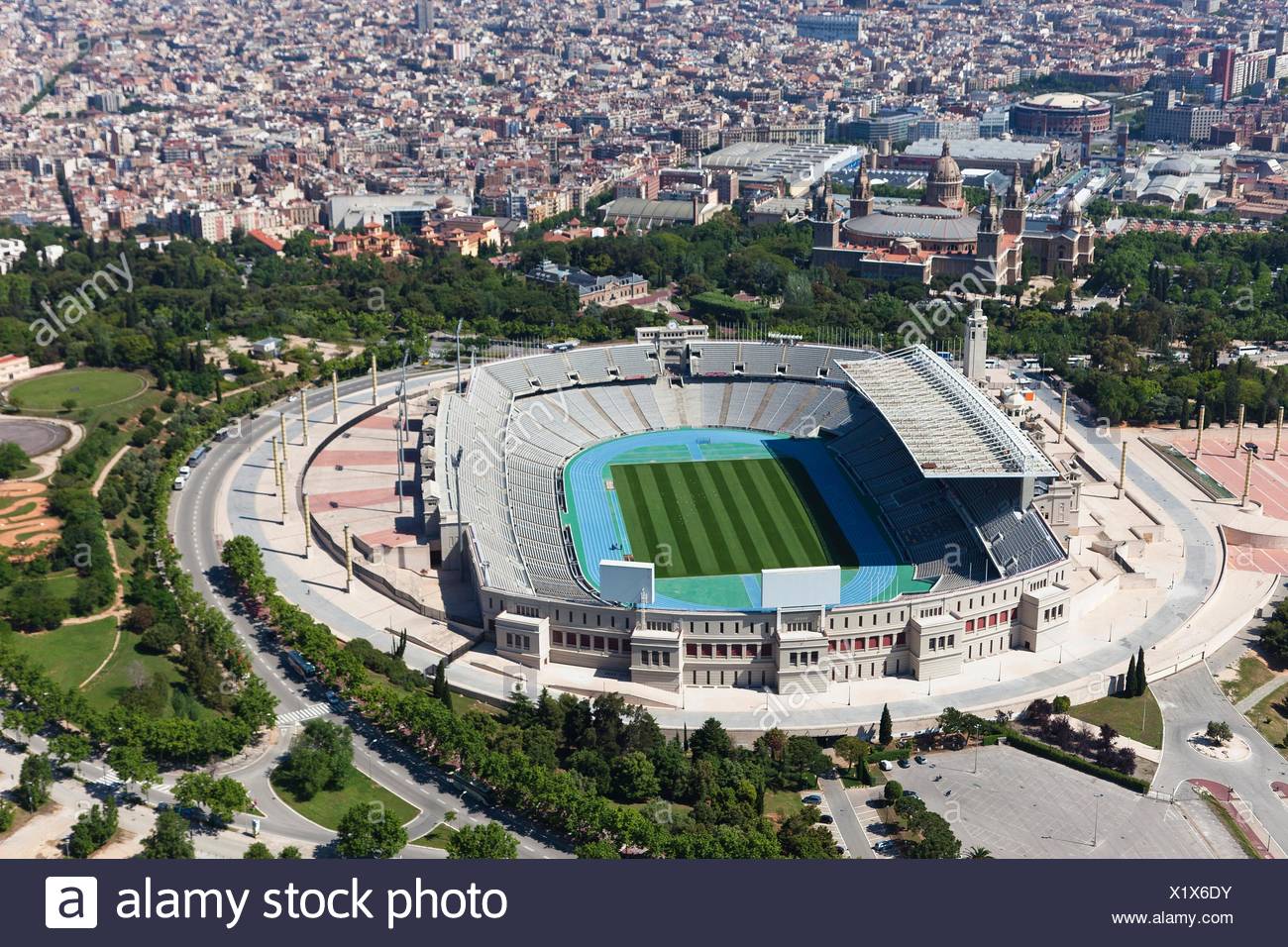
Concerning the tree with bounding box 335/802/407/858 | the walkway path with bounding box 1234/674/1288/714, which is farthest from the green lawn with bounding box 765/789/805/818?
the walkway path with bounding box 1234/674/1288/714

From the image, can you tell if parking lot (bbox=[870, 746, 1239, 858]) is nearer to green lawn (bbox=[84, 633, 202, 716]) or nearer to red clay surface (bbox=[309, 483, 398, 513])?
green lawn (bbox=[84, 633, 202, 716])

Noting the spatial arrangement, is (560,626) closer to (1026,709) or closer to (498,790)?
(498,790)

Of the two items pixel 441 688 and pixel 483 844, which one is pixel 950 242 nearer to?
pixel 441 688

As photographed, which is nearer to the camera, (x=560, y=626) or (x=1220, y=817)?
(x=1220, y=817)

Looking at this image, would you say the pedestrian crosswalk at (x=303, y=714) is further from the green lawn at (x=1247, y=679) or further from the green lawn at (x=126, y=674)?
the green lawn at (x=1247, y=679)

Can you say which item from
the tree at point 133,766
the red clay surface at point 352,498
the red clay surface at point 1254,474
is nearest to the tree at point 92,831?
the tree at point 133,766
